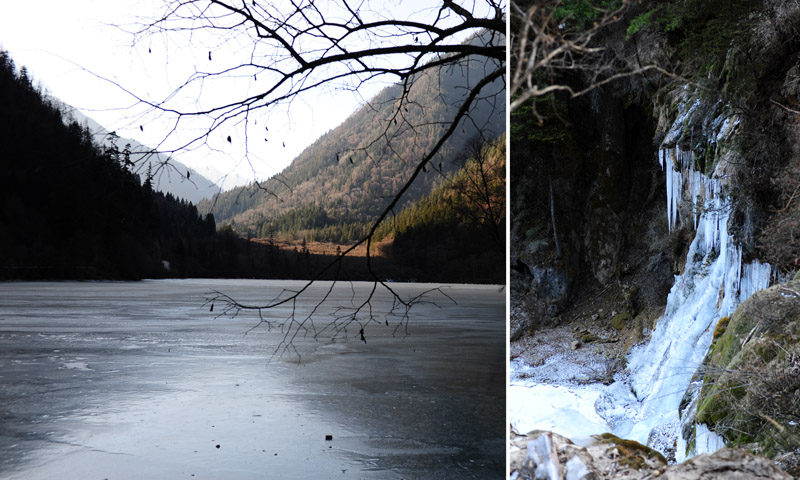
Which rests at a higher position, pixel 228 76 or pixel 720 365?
pixel 228 76

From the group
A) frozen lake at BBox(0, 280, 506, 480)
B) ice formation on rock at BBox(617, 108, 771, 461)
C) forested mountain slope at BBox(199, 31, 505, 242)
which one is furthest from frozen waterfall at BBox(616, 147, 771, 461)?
forested mountain slope at BBox(199, 31, 505, 242)

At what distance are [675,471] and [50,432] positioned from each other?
7.52ft

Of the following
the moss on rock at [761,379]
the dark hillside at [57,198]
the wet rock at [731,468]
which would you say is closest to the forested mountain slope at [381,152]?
the dark hillside at [57,198]

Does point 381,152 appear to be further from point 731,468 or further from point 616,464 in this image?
point 616,464

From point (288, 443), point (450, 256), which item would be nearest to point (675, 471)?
point (288, 443)

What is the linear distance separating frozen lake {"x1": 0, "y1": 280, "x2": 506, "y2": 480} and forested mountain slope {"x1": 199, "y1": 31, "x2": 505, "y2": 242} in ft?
1.23

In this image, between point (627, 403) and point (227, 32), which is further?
point (627, 403)

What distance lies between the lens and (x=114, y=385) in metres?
2.64

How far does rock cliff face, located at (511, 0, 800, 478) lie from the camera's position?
2.83 metres

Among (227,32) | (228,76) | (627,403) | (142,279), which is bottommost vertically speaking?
(627,403)

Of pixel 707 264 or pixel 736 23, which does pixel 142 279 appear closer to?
pixel 736 23

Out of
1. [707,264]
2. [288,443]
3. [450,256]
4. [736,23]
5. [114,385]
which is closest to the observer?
[288,443]

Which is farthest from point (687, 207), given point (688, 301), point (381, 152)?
point (381, 152)

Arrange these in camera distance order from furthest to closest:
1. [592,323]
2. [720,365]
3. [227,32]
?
1. [592,323]
2. [720,365]
3. [227,32]
